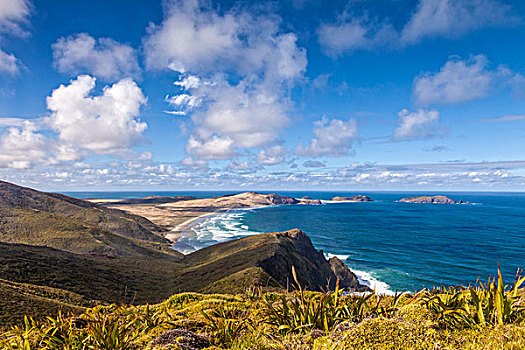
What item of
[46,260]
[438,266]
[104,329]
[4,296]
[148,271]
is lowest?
[438,266]

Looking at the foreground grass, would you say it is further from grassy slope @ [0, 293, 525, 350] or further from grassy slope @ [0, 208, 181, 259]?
grassy slope @ [0, 208, 181, 259]

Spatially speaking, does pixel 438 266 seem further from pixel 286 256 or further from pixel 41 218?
pixel 41 218

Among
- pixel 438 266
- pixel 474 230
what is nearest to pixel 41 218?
pixel 438 266

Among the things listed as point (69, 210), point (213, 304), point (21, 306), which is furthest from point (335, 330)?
point (69, 210)

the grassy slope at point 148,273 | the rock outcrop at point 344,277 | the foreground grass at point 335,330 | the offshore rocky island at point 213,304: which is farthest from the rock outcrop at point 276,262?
the foreground grass at point 335,330

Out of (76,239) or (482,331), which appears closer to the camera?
(482,331)

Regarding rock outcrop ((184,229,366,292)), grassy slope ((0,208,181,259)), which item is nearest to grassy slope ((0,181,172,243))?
grassy slope ((0,208,181,259))

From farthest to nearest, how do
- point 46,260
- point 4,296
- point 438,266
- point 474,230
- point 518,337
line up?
point 474,230 → point 438,266 → point 46,260 → point 4,296 → point 518,337

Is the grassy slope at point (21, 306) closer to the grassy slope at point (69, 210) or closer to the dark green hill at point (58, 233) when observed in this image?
the dark green hill at point (58, 233)
